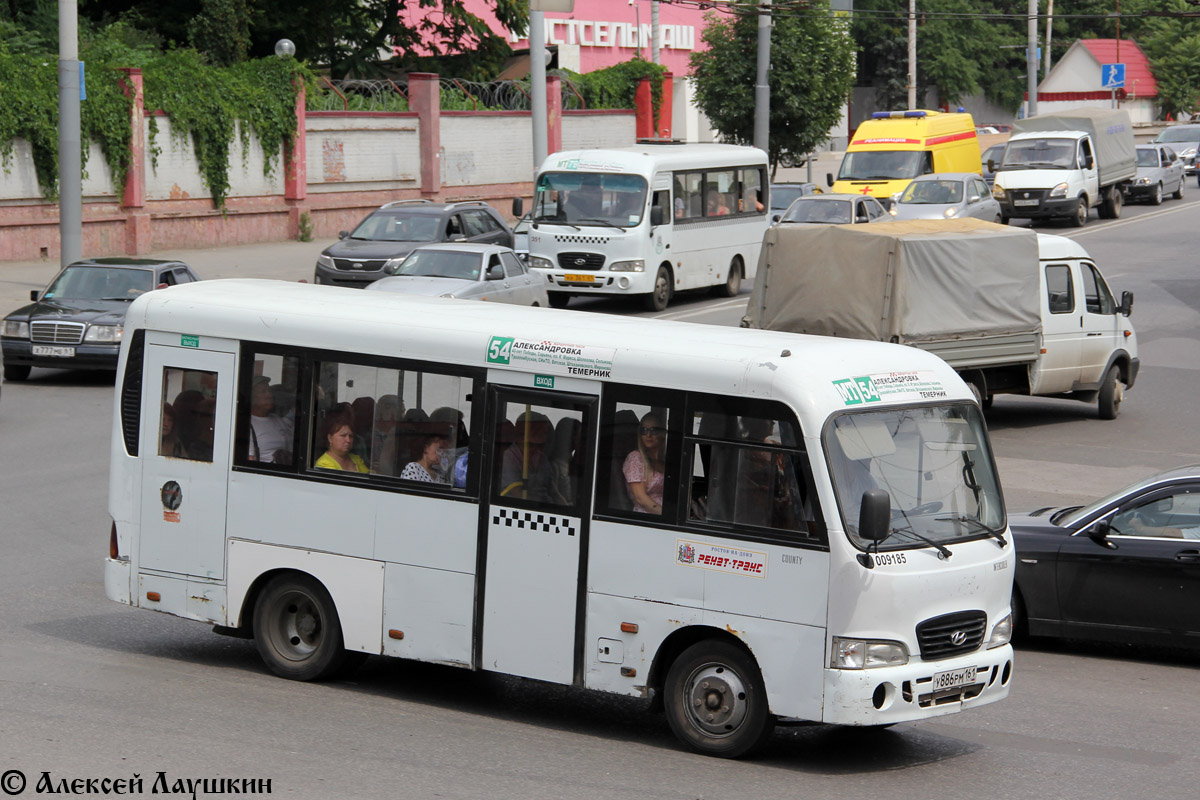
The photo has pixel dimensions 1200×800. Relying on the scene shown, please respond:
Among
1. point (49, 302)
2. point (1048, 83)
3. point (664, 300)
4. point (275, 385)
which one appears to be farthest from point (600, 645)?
point (1048, 83)

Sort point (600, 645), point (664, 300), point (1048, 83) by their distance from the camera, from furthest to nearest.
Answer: point (1048, 83) → point (664, 300) → point (600, 645)

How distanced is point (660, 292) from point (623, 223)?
5.03 ft

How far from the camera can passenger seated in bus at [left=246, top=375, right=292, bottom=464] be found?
9.39 metres

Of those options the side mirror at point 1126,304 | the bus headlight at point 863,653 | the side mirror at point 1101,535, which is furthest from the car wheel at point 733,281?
the bus headlight at point 863,653

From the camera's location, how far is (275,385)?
31.0 feet

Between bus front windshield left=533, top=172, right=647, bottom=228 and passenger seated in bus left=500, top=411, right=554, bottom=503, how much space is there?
63.7 feet

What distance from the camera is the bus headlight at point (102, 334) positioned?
66.2 ft

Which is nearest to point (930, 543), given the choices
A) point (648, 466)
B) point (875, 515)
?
point (875, 515)

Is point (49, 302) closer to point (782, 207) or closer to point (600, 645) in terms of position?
point (600, 645)

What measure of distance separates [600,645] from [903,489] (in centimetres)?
181

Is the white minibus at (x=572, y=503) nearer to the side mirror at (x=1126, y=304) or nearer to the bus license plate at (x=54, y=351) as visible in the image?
the bus license plate at (x=54, y=351)

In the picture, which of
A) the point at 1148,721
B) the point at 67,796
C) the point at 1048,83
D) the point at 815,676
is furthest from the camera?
the point at 1048,83

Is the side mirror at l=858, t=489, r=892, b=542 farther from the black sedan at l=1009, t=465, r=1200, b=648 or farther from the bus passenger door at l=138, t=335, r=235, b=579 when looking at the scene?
the bus passenger door at l=138, t=335, r=235, b=579

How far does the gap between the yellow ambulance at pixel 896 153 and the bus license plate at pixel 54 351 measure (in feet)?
78.3
